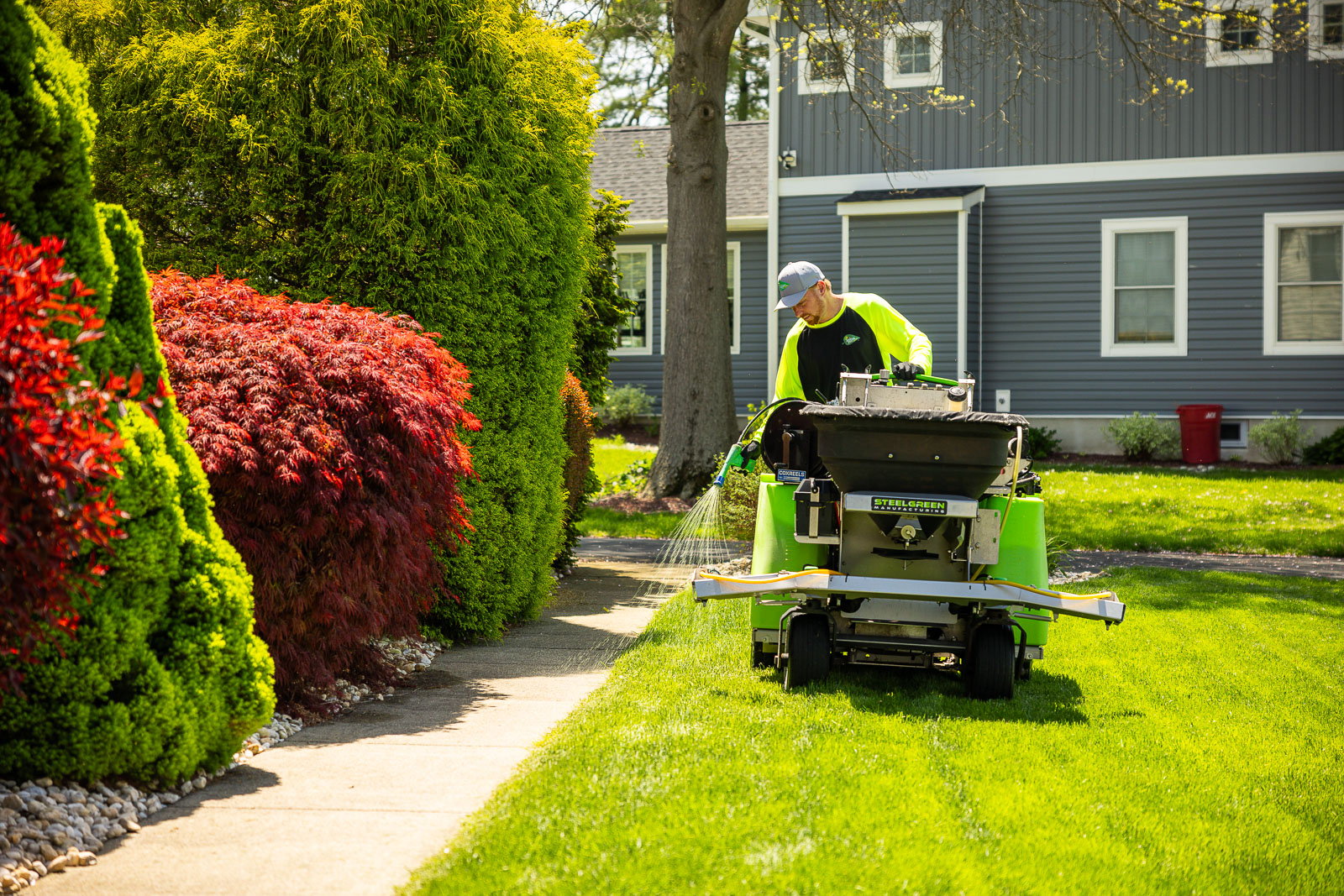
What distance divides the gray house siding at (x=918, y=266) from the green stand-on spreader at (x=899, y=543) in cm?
1230

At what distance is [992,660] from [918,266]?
43.9ft

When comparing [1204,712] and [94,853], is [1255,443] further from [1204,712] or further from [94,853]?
[94,853]

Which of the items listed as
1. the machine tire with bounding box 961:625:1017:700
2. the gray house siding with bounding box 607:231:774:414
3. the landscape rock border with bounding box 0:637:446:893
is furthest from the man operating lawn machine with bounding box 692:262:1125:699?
the gray house siding with bounding box 607:231:774:414

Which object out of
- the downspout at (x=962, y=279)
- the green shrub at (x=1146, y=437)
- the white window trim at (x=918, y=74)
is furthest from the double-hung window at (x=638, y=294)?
the green shrub at (x=1146, y=437)

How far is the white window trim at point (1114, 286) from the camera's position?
17.2 m

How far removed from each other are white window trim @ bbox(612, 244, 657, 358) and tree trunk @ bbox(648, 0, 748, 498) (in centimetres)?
733

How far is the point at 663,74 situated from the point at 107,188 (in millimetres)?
24663

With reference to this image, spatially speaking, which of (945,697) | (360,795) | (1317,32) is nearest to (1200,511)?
(1317,32)

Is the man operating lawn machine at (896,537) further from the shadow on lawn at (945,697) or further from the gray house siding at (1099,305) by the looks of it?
the gray house siding at (1099,305)

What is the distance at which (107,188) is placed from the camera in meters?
6.43

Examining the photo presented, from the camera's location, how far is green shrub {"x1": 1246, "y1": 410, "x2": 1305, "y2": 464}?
16.3 meters

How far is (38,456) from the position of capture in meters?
2.57

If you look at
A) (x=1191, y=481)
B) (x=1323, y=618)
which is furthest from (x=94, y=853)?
(x=1191, y=481)

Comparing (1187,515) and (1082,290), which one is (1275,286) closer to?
(1082,290)
